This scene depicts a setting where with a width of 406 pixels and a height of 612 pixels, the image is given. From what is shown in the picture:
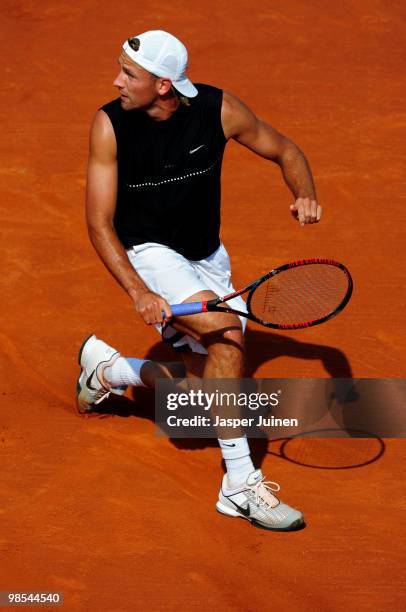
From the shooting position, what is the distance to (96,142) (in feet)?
17.5

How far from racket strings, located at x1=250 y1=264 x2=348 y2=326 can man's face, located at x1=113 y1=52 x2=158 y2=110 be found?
3.77 ft

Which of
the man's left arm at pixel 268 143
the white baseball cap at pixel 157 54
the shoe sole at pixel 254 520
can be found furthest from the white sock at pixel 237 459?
the white baseball cap at pixel 157 54

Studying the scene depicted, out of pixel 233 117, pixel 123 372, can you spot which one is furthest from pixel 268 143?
pixel 123 372

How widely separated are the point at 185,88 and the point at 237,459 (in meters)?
1.88

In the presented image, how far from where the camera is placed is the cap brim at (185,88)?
539cm

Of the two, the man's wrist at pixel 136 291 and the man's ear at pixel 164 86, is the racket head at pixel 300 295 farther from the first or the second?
the man's ear at pixel 164 86

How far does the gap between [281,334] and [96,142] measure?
2023mm

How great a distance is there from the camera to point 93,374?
19.7 ft

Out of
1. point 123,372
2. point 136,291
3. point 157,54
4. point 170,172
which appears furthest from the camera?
point 123,372

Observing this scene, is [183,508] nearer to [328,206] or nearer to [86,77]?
[328,206]

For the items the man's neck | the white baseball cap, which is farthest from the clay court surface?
the white baseball cap

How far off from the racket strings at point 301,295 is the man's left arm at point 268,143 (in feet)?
1.46

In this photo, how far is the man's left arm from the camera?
564cm

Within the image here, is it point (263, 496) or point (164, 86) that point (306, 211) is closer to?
point (164, 86)
